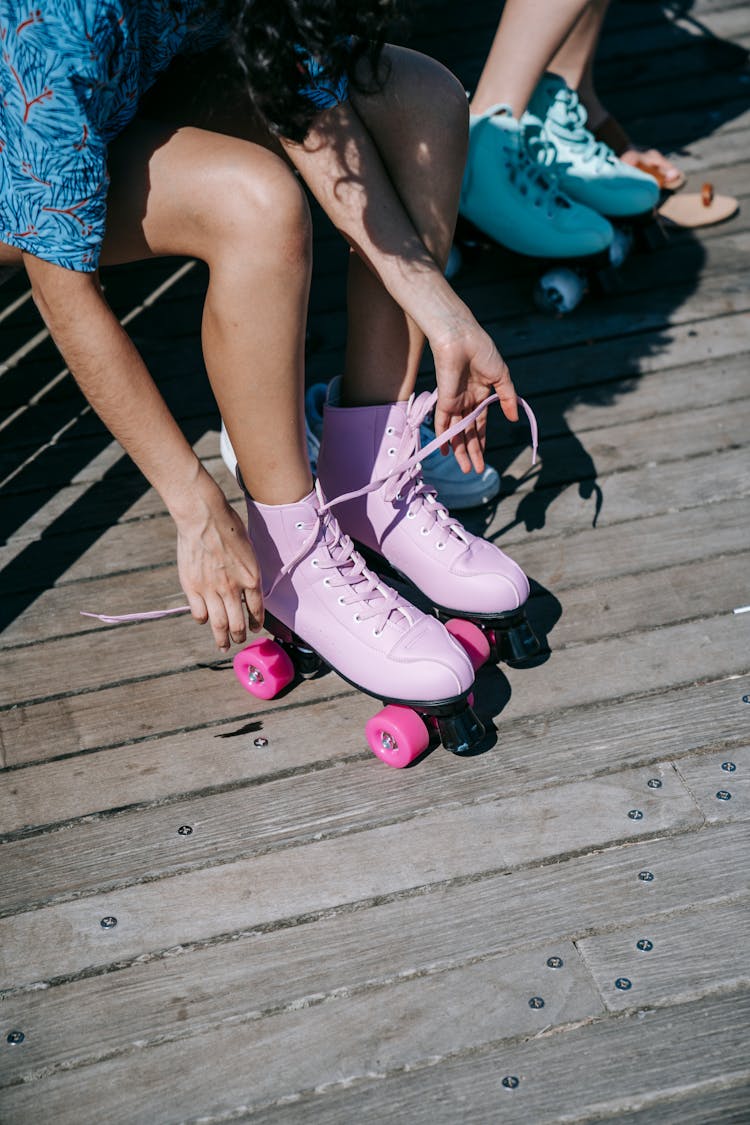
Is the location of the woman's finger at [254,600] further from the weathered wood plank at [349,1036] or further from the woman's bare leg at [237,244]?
the weathered wood plank at [349,1036]

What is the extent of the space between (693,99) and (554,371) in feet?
4.43

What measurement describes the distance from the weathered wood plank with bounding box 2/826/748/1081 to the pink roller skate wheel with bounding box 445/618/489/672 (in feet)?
1.19

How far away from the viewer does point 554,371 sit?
2.43 meters

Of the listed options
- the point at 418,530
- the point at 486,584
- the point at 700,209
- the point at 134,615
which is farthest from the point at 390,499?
the point at 700,209

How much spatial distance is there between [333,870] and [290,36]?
100 centimetres

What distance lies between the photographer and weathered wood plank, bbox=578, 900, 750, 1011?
4.36ft

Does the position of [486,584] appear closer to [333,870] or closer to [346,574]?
[346,574]

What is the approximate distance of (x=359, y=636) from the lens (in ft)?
5.46

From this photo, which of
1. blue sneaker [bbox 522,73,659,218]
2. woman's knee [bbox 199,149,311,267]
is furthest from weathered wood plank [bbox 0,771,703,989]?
blue sneaker [bbox 522,73,659,218]

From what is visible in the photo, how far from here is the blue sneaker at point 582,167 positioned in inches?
102

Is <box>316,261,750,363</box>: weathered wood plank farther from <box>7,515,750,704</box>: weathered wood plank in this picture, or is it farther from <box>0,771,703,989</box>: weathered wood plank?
<box>0,771,703,989</box>: weathered wood plank

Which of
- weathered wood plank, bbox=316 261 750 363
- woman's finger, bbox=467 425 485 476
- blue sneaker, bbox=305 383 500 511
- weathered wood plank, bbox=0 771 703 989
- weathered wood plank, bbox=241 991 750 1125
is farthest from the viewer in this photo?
weathered wood plank, bbox=316 261 750 363

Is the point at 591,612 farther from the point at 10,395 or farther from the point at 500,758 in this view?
the point at 10,395

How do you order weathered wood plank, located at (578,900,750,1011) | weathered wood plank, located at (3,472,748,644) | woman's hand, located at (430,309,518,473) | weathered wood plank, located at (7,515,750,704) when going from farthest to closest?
weathered wood plank, located at (3,472,748,644)
weathered wood plank, located at (7,515,750,704)
woman's hand, located at (430,309,518,473)
weathered wood plank, located at (578,900,750,1011)
